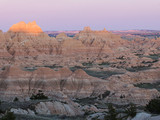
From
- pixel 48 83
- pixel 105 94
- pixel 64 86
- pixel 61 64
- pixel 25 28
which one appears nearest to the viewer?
pixel 105 94

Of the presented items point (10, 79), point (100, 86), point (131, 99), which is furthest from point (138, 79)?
point (10, 79)

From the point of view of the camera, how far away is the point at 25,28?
14412 cm

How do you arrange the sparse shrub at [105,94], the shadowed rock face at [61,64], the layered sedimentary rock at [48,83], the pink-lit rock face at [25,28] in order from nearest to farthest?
the sparse shrub at [105,94] < the layered sedimentary rock at [48,83] < the shadowed rock face at [61,64] < the pink-lit rock face at [25,28]

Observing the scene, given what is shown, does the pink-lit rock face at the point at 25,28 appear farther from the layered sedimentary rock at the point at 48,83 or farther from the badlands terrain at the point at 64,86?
the layered sedimentary rock at the point at 48,83

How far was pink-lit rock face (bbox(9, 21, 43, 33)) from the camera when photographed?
143 m

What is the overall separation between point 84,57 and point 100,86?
79.9 m

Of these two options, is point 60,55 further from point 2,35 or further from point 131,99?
point 131,99

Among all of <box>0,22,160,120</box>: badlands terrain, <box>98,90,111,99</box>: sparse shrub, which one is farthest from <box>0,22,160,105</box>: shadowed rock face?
<box>98,90,111,99</box>: sparse shrub

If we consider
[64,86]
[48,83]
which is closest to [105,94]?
[64,86]

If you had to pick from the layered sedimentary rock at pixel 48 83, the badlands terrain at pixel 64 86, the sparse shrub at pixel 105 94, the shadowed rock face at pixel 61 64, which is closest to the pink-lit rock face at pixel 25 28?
the shadowed rock face at pixel 61 64

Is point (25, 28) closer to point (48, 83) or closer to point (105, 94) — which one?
point (48, 83)

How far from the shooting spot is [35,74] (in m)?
52.9

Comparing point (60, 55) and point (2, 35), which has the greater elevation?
point (2, 35)

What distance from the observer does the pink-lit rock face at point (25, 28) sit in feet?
469
